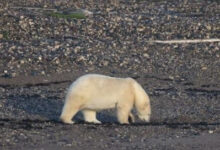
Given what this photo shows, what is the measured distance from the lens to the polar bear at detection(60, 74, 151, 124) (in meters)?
15.2

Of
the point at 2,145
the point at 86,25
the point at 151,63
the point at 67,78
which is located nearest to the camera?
the point at 2,145

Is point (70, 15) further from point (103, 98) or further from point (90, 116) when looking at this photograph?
point (103, 98)

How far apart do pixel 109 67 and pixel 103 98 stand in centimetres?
615

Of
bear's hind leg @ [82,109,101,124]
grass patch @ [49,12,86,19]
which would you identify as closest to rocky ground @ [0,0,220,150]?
grass patch @ [49,12,86,19]

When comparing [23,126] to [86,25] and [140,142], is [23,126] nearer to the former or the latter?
[140,142]

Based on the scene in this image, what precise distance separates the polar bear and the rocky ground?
27 cm

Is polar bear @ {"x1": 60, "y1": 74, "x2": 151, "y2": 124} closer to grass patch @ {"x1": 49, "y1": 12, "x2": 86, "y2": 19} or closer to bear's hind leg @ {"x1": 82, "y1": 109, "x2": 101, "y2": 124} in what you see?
bear's hind leg @ {"x1": 82, "y1": 109, "x2": 101, "y2": 124}

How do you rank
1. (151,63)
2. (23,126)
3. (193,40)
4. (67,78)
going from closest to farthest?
(23,126) < (67,78) < (151,63) < (193,40)

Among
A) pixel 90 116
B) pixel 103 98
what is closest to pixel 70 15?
pixel 90 116

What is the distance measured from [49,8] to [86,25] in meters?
6.23

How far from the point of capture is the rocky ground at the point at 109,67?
47.0 feet

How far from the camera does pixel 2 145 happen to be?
13.3 m

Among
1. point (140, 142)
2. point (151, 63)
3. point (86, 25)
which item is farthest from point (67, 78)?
point (86, 25)

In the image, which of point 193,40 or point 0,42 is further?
point 193,40
